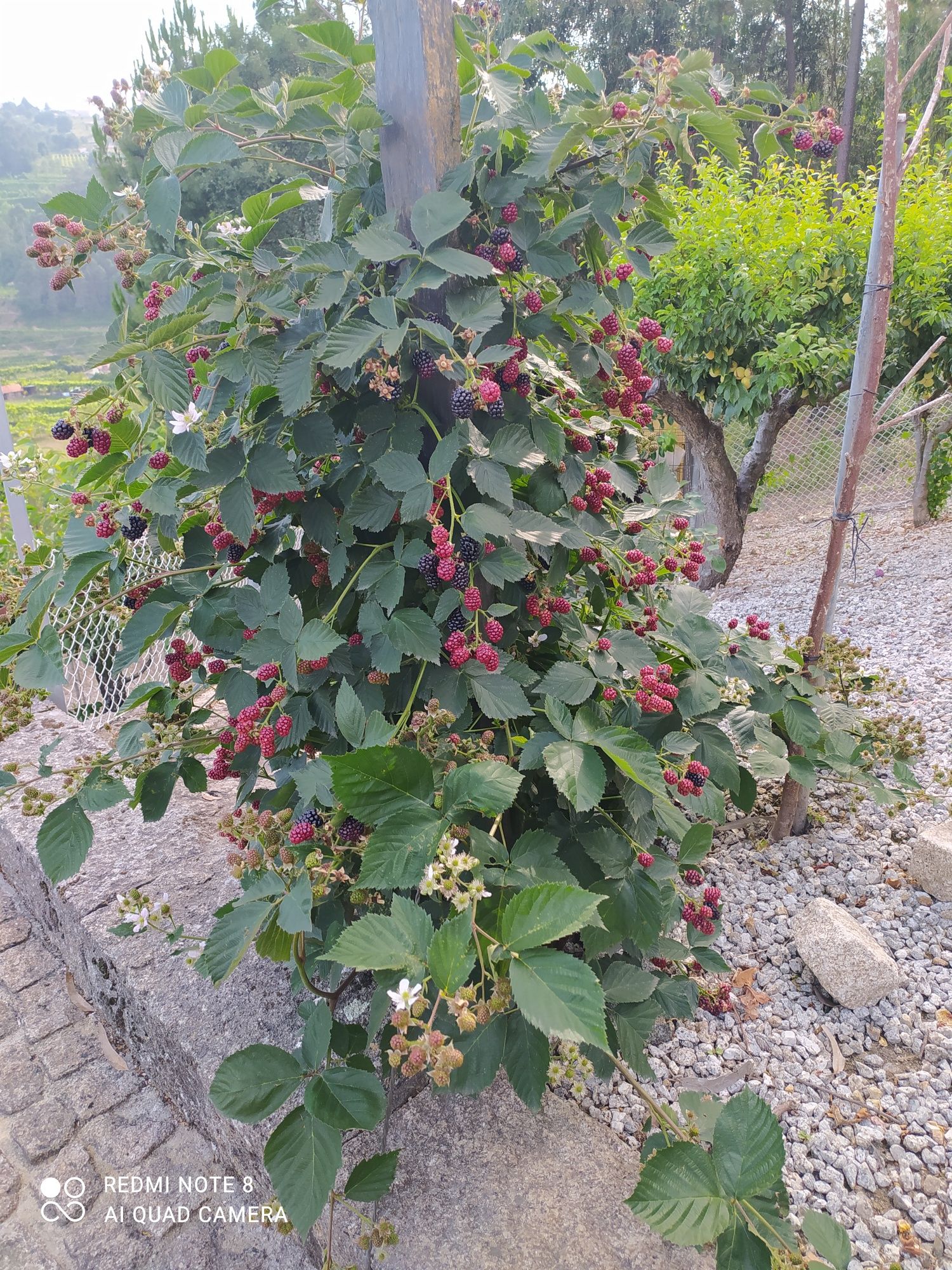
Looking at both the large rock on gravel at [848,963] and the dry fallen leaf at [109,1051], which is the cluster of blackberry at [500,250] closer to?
the large rock on gravel at [848,963]

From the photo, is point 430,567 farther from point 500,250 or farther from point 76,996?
point 76,996

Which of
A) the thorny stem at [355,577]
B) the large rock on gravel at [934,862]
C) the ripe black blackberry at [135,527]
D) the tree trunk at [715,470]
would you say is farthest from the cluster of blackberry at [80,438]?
the tree trunk at [715,470]

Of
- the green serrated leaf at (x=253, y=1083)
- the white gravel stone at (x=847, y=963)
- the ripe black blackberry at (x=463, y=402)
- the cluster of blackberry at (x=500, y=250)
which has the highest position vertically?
the cluster of blackberry at (x=500, y=250)

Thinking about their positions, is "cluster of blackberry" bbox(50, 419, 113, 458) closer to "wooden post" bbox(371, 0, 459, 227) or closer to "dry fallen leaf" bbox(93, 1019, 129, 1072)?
"wooden post" bbox(371, 0, 459, 227)

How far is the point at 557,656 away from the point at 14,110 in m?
20.3

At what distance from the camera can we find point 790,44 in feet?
56.2

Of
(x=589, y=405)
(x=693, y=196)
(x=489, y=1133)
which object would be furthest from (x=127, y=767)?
(x=693, y=196)

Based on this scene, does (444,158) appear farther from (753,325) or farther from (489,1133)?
(753,325)

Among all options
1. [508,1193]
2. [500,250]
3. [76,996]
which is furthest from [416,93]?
[76,996]

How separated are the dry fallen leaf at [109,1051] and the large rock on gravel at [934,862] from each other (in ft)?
6.24

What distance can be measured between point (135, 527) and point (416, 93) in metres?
0.74

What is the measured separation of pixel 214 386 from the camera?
3.61 feet

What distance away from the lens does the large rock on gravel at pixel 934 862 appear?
6.05 feet

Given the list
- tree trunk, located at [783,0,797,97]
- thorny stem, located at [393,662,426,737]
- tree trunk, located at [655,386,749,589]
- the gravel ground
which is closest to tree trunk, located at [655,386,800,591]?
tree trunk, located at [655,386,749,589]
